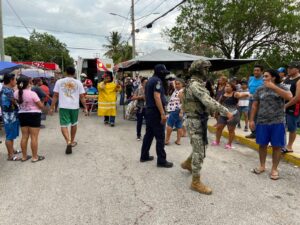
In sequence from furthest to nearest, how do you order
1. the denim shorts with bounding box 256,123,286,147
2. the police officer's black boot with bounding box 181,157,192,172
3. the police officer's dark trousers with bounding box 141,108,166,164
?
the police officer's dark trousers with bounding box 141,108,166,164 < the police officer's black boot with bounding box 181,157,192,172 < the denim shorts with bounding box 256,123,286,147

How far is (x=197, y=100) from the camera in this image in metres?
4.28

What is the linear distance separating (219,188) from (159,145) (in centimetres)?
136

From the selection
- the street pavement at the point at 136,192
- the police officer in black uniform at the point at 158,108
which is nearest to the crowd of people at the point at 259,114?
the police officer in black uniform at the point at 158,108

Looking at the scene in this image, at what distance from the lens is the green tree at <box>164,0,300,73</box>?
912 inches

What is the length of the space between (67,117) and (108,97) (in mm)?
3850

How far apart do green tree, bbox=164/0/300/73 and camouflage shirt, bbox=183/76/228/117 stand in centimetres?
2054

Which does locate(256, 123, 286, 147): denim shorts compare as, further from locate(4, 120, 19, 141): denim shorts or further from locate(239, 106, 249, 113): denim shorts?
locate(4, 120, 19, 141): denim shorts

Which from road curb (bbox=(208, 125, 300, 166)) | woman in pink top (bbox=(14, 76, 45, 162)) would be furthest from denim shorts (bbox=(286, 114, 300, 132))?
woman in pink top (bbox=(14, 76, 45, 162))

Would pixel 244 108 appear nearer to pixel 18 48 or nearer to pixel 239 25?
pixel 239 25

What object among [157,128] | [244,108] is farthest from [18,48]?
[157,128]

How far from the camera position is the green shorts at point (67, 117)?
643 centimetres

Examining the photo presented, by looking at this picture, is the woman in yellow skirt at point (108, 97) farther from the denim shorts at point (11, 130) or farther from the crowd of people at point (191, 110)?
the denim shorts at point (11, 130)

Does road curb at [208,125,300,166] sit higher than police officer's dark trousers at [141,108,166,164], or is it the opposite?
police officer's dark trousers at [141,108,166,164]

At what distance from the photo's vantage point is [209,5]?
24.0 meters
